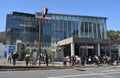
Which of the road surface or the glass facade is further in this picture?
the glass facade

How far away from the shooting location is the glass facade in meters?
65.1

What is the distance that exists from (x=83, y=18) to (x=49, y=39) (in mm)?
12905

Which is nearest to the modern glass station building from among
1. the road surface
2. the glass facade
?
the glass facade

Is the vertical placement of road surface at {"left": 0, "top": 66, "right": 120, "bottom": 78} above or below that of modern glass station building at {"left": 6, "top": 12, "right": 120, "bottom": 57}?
below

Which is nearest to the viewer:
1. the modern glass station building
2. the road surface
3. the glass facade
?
the road surface

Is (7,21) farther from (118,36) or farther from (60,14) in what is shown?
(118,36)

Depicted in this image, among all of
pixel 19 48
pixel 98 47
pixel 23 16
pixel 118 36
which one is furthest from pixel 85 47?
pixel 118 36

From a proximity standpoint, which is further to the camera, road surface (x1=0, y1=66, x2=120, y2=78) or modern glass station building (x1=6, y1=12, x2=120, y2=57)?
modern glass station building (x1=6, y1=12, x2=120, y2=57)

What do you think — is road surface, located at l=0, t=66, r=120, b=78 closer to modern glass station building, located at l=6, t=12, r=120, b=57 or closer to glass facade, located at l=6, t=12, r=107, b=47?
modern glass station building, located at l=6, t=12, r=120, b=57

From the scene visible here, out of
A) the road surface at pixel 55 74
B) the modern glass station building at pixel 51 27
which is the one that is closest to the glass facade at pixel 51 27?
the modern glass station building at pixel 51 27

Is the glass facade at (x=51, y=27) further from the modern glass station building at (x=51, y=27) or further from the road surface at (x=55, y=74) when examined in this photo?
the road surface at (x=55, y=74)

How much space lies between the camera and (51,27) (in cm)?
6912

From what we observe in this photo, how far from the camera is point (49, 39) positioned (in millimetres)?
68125

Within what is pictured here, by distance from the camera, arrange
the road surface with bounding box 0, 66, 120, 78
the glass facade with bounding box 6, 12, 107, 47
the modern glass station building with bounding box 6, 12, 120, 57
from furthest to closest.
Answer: the glass facade with bounding box 6, 12, 107, 47 → the modern glass station building with bounding box 6, 12, 120, 57 → the road surface with bounding box 0, 66, 120, 78
